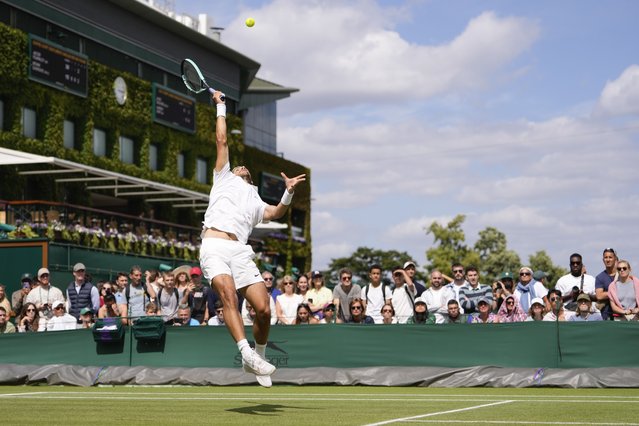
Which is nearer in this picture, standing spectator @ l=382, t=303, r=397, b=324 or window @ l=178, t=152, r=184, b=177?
standing spectator @ l=382, t=303, r=397, b=324

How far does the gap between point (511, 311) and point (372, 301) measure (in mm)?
2454

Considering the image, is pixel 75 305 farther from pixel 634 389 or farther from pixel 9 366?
pixel 634 389

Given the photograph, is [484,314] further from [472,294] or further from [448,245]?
[448,245]

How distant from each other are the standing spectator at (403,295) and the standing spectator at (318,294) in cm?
151

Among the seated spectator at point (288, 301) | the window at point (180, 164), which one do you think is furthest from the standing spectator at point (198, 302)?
the window at point (180, 164)

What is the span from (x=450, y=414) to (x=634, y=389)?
588cm

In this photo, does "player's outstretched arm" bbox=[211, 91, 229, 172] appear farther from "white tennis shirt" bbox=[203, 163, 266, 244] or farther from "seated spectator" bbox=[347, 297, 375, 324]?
"seated spectator" bbox=[347, 297, 375, 324]

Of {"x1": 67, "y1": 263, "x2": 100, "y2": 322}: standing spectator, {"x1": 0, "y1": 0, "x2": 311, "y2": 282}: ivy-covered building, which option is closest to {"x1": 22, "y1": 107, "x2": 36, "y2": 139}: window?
{"x1": 0, "y1": 0, "x2": 311, "y2": 282}: ivy-covered building

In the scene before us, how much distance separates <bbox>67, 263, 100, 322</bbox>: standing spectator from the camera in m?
20.2

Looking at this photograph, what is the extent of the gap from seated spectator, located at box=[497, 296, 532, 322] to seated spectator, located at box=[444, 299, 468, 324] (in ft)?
2.00

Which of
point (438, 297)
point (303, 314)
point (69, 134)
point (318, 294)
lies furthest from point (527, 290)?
point (69, 134)

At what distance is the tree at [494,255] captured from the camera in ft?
297

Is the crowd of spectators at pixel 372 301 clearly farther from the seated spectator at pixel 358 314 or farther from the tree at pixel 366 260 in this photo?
the tree at pixel 366 260

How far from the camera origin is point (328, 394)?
506 inches
